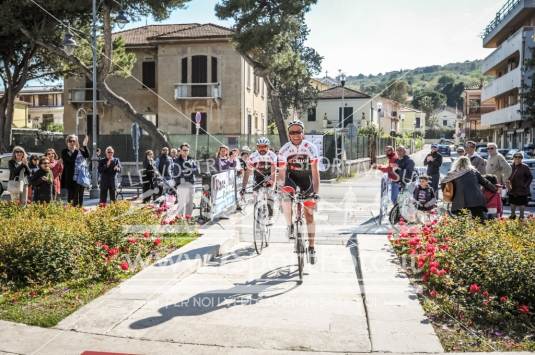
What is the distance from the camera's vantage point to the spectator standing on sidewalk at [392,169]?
43.1ft

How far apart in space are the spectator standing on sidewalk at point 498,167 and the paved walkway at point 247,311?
17.4ft

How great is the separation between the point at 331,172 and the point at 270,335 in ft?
79.4

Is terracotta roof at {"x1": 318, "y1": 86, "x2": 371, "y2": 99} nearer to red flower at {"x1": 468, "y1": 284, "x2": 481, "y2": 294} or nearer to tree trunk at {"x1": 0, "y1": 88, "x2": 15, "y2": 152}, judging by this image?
tree trunk at {"x1": 0, "y1": 88, "x2": 15, "y2": 152}

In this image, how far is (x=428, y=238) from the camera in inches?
338

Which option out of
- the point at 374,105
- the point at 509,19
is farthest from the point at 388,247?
the point at 374,105

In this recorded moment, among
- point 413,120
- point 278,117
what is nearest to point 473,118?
point 413,120

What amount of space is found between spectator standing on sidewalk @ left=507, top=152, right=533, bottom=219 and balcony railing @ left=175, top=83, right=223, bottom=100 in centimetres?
2657

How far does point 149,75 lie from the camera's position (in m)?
39.7

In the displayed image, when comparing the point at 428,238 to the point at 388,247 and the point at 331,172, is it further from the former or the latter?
the point at 331,172

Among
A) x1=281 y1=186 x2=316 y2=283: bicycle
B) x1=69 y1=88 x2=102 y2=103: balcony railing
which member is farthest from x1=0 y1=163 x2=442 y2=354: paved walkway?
x1=69 y1=88 x2=102 y2=103: balcony railing

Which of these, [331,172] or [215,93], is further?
[215,93]

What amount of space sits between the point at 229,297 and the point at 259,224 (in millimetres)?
2809

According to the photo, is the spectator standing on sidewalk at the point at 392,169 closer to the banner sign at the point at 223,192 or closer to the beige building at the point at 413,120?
the banner sign at the point at 223,192

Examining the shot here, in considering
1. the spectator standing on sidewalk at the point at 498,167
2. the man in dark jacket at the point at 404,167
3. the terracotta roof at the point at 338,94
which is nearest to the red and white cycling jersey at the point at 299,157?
the man in dark jacket at the point at 404,167
